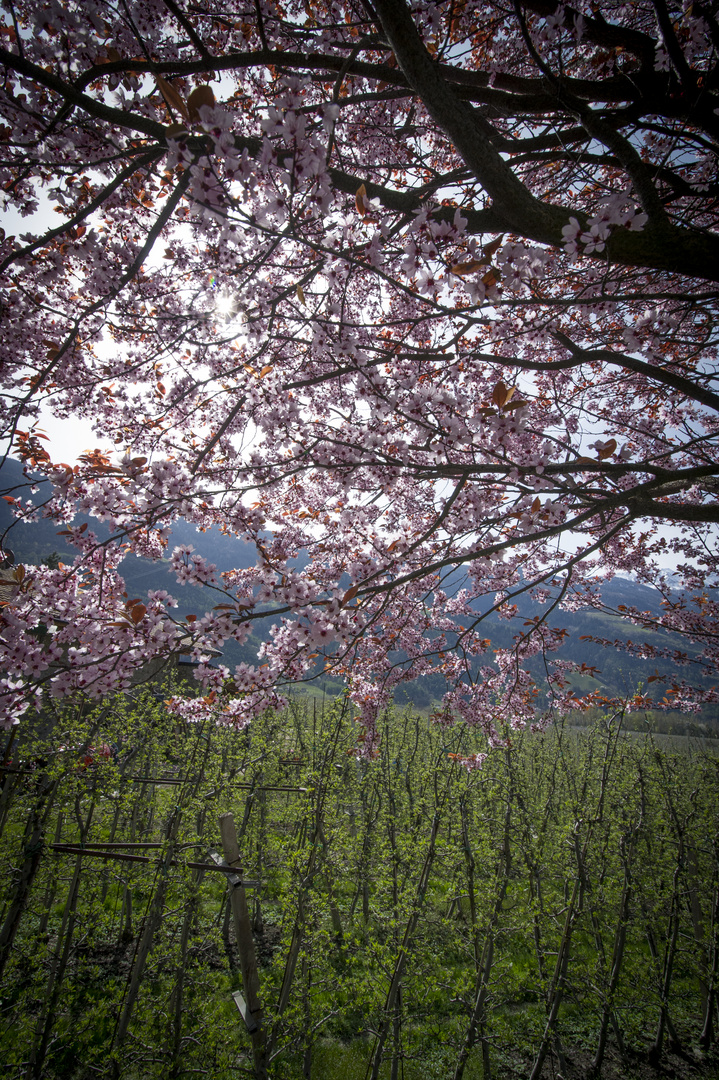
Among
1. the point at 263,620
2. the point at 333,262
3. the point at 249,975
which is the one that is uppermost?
the point at 333,262

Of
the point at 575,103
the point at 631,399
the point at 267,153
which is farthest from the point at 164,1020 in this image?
the point at 631,399

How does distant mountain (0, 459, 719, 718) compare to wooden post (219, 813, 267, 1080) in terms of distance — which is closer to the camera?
wooden post (219, 813, 267, 1080)

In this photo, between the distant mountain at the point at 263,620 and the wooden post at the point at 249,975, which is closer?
the wooden post at the point at 249,975

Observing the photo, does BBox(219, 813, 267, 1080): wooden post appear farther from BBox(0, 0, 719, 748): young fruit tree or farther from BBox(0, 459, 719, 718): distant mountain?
BBox(0, 459, 719, 718): distant mountain

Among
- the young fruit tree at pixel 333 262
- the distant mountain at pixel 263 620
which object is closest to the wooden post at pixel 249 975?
the young fruit tree at pixel 333 262

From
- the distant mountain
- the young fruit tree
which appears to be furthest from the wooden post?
the distant mountain

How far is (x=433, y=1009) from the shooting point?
5.43 m

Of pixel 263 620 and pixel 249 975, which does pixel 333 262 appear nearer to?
pixel 249 975

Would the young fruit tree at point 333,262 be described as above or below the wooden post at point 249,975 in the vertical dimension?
above

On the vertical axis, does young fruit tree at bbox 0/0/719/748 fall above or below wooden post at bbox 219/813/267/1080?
above

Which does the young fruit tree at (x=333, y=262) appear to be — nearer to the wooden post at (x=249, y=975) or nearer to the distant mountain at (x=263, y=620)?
the wooden post at (x=249, y=975)

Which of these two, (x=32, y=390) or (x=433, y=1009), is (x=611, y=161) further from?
(x=433, y=1009)

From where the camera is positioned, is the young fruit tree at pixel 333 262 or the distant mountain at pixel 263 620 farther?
the distant mountain at pixel 263 620

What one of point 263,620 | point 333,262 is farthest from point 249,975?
point 263,620
